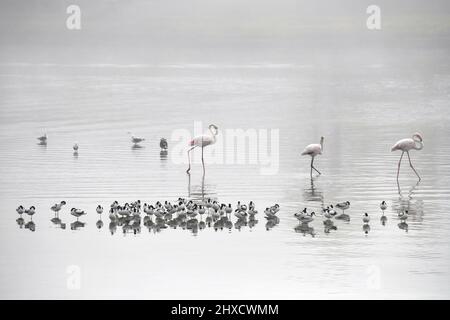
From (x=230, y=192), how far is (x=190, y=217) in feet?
9.33

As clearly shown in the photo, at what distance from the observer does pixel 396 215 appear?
1797cm

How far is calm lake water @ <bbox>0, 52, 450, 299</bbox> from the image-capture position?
47.1ft

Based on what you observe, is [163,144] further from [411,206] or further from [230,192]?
[411,206]

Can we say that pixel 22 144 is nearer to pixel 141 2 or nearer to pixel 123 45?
pixel 123 45

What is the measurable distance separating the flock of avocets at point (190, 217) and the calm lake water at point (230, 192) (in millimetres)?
164

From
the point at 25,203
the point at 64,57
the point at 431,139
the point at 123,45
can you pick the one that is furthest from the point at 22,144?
the point at 123,45

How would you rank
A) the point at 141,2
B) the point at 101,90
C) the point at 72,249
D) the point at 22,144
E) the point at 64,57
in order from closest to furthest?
1. the point at 72,249
2. the point at 22,144
3. the point at 101,90
4. the point at 64,57
5. the point at 141,2

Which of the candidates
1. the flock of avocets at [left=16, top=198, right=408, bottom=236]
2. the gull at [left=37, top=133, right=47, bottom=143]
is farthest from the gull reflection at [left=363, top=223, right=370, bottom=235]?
the gull at [left=37, top=133, right=47, bottom=143]

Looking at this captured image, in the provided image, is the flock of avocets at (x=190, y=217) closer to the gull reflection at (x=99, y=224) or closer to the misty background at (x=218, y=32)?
the gull reflection at (x=99, y=224)

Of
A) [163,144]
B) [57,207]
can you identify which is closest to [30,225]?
[57,207]

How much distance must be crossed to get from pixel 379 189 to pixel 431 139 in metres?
7.69

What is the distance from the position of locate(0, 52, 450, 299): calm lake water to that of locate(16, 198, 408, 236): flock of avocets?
16cm

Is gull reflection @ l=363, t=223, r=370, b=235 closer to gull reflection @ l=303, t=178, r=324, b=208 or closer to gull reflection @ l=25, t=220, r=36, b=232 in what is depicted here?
gull reflection @ l=303, t=178, r=324, b=208

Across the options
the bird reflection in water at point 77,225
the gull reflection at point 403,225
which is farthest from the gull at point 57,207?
the gull reflection at point 403,225
